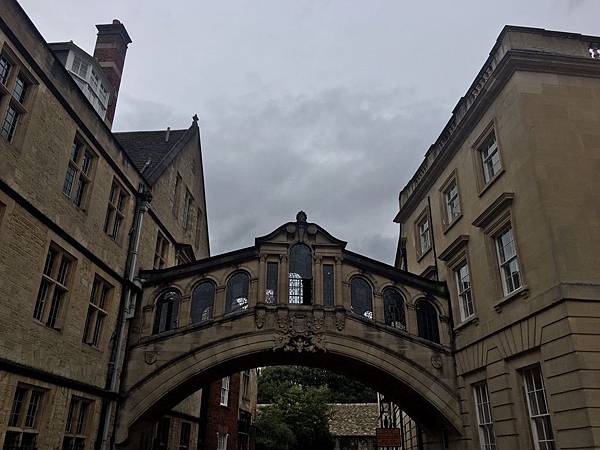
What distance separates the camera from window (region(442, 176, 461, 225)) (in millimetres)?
16150

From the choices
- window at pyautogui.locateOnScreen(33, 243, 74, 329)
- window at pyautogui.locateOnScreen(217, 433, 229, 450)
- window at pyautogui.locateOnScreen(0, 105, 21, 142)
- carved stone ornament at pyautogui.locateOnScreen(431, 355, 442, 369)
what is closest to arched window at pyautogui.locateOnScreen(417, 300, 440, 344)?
carved stone ornament at pyautogui.locateOnScreen(431, 355, 442, 369)

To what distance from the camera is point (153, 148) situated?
66.3 feet

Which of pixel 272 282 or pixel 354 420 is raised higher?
pixel 272 282

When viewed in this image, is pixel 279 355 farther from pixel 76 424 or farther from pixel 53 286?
pixel 53 286

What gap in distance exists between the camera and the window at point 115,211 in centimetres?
1402

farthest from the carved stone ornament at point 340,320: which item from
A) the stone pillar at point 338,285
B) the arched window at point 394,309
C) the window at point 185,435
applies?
the window at point 185,435

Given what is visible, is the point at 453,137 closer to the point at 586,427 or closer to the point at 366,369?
the point at 366,369

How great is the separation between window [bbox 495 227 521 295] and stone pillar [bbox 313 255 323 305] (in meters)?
5.37

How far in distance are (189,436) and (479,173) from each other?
51.3ft

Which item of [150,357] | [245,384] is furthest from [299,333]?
[245,384]

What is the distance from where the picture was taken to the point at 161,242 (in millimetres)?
18078

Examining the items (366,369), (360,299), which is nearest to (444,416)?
(366,369)

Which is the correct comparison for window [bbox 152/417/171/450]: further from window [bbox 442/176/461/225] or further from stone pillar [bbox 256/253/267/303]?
window [bbox 442/176/461/225]

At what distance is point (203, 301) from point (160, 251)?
3.37 meters
